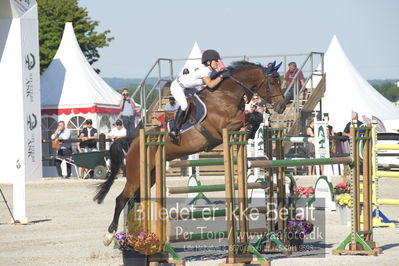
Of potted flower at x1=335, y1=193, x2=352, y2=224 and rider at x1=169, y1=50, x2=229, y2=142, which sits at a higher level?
rider at x1=169, y1=50, x2=229, y2=142

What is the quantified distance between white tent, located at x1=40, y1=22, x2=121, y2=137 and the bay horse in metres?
14.0

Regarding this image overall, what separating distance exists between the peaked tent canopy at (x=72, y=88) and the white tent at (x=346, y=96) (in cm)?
711

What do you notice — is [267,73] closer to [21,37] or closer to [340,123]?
[21,37]

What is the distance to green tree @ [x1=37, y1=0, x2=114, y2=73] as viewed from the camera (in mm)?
39656

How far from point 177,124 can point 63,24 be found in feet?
108

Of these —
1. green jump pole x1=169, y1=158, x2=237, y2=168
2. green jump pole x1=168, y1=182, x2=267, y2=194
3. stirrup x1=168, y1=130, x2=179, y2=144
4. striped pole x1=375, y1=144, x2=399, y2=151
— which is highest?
stirrup x1=168, y1=130, x2=179, y2=144

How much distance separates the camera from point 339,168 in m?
19.7

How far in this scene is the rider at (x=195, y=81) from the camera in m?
8.98

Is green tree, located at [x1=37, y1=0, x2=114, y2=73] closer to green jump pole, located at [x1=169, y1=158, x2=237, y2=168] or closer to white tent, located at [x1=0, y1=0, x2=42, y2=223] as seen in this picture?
white tent, located at [x1=0, y1=0, x2=42, y2=223]

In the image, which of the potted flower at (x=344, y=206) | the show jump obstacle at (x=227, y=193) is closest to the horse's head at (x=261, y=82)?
the potted flower at (x=344, y=206)

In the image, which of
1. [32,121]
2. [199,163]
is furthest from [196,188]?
[32,121]

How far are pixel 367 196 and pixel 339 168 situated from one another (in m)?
11.8

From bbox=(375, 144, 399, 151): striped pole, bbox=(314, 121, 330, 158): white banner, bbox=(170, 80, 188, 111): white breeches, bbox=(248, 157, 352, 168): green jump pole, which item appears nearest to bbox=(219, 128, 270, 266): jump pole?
bbox=(248, 157, 352, 168): green jump pole

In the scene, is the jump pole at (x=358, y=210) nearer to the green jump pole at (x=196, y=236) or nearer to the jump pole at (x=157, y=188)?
the green jump pole at (x=196, y=236)
